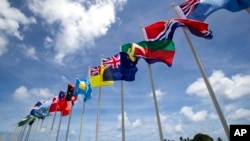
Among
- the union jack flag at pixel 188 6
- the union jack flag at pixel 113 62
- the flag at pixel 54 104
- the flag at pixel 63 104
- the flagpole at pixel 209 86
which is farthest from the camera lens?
the flag at pixel 54 104

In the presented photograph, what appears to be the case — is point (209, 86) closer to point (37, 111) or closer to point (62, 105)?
point (62, 105)

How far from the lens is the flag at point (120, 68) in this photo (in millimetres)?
19656

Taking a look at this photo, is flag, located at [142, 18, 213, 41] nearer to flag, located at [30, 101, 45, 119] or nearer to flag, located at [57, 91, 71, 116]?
flag, located at [57, 91, 71, 116]

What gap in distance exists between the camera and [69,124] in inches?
1312

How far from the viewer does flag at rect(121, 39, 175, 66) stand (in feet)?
53.8

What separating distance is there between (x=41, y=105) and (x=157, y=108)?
117 ft

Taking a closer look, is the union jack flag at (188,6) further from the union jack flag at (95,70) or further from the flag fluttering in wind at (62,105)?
the flag fluttering in wind at (62,105)

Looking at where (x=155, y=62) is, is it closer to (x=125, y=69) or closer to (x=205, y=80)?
(x=125, y=69)

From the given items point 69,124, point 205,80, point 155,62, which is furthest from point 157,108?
point 69,124

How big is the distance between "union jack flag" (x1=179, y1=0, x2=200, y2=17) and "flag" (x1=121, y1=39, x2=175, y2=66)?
105 inches

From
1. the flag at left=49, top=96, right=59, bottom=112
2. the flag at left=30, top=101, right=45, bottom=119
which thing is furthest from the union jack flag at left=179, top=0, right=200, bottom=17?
the flag at left=30, top=101, right=45, bottom=119

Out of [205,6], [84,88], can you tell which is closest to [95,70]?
[84,88]

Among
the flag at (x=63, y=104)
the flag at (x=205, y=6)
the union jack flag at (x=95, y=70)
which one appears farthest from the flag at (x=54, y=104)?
the flag at (x=205, y=6)

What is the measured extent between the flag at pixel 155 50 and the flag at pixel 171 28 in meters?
0.47
